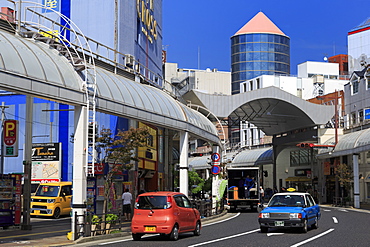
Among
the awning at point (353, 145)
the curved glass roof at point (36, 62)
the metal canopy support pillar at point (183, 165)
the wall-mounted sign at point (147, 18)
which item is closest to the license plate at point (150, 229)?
the curved glass roof at point (36, 62)

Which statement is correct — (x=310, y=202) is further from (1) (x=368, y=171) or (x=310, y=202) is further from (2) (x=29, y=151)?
(1) (x=368, y=171)

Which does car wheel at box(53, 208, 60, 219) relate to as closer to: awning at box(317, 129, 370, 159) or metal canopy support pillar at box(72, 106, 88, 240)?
metal canopy support pillar at box(72, 106, 88, 240)

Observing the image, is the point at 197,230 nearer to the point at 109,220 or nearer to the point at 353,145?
the point at 109,220

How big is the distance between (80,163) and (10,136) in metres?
10.2

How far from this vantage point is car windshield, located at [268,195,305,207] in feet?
77.3

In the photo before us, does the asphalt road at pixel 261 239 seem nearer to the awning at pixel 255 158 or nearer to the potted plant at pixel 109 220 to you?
the potted plant at pixel 109 220

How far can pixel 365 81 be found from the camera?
209ft

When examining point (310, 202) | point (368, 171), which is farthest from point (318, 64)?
point (310, 202)

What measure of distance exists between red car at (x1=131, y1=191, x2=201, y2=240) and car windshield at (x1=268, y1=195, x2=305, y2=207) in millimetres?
4695

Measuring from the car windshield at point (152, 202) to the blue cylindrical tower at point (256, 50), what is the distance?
148 m

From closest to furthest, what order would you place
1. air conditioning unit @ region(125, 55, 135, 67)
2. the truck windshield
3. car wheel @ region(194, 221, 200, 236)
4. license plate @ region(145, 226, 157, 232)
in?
license plate @ region(145, 226, 157, 232) → car wheel @ region(194, 221, 200, 236) → air conditioning unit @ region(125, 55, 135, 67) → the truck windshield

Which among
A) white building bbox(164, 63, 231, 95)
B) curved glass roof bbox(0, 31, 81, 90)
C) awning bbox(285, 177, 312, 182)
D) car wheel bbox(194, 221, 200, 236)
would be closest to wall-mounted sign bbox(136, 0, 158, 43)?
curved glass roof bbox(0, 31, 81, 90)

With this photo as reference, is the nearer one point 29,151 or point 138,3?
point 29,151

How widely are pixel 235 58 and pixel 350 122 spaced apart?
107 metres
